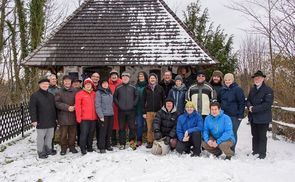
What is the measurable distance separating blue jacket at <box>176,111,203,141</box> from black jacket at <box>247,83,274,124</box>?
113cm

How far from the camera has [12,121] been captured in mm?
11617

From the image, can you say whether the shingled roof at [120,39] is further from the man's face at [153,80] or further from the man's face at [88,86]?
the man's face at [88,86]

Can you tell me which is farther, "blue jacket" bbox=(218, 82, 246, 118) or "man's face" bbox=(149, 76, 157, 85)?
"man's face" bbox=(149, 76, 157, 85)

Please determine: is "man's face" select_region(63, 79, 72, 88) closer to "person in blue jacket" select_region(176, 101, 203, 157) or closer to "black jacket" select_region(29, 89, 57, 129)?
"black jacket" select_region(29, 89, 57, 129)

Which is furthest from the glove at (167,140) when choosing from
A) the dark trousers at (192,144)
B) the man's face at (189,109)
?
the man's face at (189,109)

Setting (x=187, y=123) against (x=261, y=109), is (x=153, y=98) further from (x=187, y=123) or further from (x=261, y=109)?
(x=261, y=109)

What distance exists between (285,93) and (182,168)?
6128 mm

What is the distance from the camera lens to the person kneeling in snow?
7.61 m

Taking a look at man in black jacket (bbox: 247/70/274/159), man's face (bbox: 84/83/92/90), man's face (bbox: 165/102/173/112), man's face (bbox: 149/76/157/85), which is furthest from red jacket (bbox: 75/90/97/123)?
man in black jacket (bbox: 247/70/274/159)

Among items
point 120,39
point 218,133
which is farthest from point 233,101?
point 120,39

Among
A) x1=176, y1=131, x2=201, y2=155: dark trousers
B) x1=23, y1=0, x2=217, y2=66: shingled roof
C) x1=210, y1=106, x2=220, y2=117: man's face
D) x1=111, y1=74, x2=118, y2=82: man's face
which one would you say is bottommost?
x1=176, y1=131, x2=201, y2=155: dark trousers

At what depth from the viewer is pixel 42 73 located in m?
24.7

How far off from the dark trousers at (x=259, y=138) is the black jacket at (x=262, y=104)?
0.45 ft

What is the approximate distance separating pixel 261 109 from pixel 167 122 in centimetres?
206
